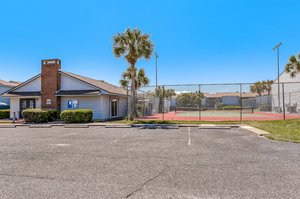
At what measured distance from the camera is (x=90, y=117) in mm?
20172

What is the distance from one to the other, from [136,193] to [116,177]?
103cm

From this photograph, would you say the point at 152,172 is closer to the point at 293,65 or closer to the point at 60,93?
the point at 293,65

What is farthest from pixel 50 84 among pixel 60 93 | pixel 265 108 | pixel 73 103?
pixel 265 108

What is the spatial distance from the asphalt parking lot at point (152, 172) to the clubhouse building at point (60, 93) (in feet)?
46.2

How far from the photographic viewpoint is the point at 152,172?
5203mm

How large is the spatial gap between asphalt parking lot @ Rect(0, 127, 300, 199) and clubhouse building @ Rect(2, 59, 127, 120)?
14096mm

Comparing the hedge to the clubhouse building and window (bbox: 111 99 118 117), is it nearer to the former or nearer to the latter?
the clubhouse building

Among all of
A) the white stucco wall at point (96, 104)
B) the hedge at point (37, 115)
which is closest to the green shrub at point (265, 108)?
the white stucco wall at point (96, 104)

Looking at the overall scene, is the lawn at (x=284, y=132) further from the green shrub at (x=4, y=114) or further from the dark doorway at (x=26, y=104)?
the green shrub at (x=4, y=114)

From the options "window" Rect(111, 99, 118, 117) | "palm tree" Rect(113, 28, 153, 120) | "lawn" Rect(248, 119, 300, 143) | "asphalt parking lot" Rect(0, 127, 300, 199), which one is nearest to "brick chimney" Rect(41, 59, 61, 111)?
"window" Rect(111, 99, 118, 117)

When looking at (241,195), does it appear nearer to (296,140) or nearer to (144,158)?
(144,158)

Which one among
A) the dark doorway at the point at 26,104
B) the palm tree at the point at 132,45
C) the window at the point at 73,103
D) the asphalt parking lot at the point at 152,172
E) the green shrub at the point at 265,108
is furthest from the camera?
the green shrub at the point at 265,108

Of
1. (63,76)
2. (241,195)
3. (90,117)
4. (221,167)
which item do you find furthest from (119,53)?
(241,195)

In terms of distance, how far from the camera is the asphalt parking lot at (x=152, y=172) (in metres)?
4.01
